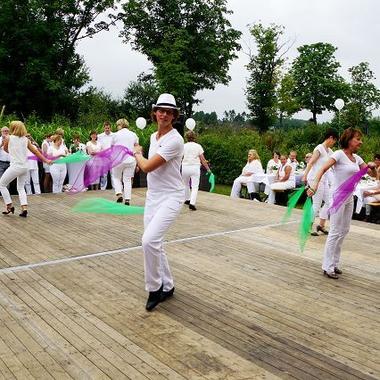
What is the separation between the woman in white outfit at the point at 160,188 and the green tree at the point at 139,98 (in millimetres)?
37293

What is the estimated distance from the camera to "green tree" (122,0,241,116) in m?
42.1

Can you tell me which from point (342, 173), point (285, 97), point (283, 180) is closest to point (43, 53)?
point (285, 97)

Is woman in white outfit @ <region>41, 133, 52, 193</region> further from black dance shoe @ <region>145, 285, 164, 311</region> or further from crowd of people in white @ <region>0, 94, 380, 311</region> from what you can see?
black dance shoe @ <region>145, 285, 164, 311</region>

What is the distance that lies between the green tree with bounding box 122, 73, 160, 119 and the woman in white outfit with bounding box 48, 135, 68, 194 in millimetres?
28671

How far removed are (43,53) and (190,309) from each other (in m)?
35.4

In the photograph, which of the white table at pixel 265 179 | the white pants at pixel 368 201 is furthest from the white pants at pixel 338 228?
the white table at pixel 265 179

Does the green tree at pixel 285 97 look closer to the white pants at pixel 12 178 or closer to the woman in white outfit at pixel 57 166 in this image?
the woman in white outfit at pixel 57 166

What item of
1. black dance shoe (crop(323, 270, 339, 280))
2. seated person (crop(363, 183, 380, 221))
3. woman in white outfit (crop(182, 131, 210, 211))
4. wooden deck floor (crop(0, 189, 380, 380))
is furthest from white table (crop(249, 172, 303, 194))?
black dance shoe (crop(323, 270, 339, 280))

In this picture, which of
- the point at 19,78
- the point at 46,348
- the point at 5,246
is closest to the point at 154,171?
the point at 46,348

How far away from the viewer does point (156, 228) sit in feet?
14.8

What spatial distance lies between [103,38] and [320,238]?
38.8 metres

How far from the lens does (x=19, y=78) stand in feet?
119

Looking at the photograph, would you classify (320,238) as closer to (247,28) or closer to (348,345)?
(348,345)

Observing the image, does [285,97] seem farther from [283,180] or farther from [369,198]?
[369,198]
